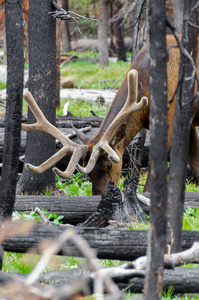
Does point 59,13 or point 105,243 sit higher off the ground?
point 59,13

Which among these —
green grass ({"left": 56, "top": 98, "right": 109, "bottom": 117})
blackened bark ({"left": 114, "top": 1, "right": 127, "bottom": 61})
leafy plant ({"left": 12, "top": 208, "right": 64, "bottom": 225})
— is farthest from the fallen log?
blackened bark ({"left": 114, "top": 1, "right": 127, "bottom": 61})

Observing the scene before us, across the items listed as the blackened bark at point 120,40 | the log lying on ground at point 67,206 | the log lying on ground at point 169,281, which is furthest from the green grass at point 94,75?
the log lying on ground at point 169,281

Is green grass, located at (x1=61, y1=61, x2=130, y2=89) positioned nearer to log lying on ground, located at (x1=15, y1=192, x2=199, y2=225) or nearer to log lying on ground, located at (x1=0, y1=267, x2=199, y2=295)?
log lying on ground, located at (x1=15, y1=192, x2=199, y2=225)

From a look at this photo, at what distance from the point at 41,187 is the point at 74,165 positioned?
95cm

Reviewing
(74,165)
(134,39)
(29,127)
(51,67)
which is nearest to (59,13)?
(51,67)

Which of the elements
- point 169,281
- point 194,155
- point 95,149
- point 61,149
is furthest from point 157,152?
point 194,155

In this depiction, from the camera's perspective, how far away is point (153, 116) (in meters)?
2.54

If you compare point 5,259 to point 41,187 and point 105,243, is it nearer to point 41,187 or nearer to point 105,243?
point 105,243

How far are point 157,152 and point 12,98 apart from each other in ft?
3.50

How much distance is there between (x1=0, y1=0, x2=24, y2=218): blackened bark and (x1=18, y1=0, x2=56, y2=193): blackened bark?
282 cm

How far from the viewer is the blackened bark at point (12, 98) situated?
3062 millimetres

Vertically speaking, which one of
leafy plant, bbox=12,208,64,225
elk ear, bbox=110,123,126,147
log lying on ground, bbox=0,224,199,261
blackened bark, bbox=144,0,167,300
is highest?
blackened bark, bbox=144,0,167,300

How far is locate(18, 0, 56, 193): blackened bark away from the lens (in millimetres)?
5828

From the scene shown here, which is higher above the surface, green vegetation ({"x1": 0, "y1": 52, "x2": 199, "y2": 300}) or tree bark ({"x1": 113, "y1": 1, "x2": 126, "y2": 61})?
tree bark ({"x1": 113, "y1": 1, "x2": 126, "y2": 61})
